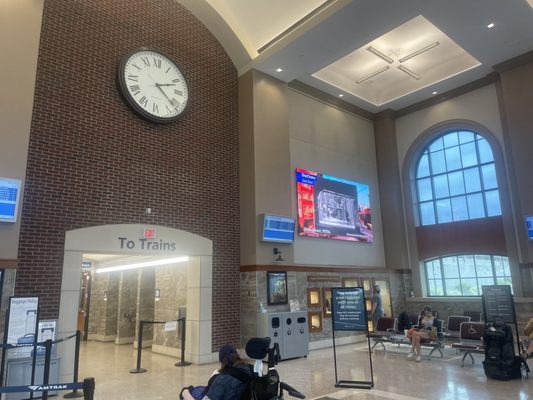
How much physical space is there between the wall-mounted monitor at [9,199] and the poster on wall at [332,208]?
23.4 ft

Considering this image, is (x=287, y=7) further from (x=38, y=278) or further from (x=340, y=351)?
(x=340, y=351)

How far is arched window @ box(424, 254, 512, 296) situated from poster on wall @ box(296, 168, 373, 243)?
8.30 feet

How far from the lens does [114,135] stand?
842cm

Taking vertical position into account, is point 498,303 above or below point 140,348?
above

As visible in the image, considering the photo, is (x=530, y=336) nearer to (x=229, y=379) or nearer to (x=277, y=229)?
(x=277, y=229)

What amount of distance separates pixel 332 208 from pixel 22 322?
29.1ft

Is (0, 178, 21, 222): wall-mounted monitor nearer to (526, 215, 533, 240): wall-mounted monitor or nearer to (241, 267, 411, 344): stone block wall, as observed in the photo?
(241, 267, 411, 344): stone block wall

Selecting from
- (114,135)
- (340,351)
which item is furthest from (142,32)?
(340,351)

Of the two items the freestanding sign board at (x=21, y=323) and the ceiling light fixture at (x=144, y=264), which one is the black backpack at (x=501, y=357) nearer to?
the ceiling light fixture at (x=144, y=264)

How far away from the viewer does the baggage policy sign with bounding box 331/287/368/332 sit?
6.93 meters

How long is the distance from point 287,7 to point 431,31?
14.5 ft

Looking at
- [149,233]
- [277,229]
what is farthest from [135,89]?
[277,229]

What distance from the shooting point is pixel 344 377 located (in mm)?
7305

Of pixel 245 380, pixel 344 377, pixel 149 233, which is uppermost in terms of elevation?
pixel 149 233
